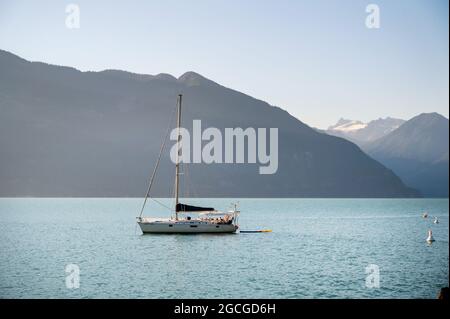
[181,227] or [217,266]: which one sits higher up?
[181,227]

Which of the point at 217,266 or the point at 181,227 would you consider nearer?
the point at 217,266

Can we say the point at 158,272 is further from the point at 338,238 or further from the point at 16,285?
the point at 338,238

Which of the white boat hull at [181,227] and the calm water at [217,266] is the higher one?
the white boat hull at [181,227]

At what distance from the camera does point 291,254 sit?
2603 inches

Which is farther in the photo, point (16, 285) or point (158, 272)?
point (158, 272)

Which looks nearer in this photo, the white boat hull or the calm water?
the calm water

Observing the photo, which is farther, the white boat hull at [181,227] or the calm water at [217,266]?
the white boat hull at [181,227]

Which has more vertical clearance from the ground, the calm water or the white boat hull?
the white boat hull

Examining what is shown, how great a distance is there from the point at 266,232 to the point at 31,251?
45.2 meters

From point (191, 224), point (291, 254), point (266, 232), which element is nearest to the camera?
point (291, 254)
